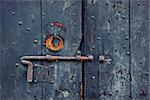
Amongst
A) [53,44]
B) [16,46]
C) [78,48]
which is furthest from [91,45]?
[16,46]

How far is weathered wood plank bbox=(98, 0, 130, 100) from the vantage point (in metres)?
1.73

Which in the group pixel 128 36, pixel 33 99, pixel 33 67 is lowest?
pixel 33 99

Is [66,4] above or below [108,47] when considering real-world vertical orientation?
above

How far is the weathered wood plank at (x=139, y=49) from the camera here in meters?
1.74

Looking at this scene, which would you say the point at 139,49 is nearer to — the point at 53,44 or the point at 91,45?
the point at 91,45

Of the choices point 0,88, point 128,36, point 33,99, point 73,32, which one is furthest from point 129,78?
point 0,88

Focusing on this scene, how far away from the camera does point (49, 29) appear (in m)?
1.71

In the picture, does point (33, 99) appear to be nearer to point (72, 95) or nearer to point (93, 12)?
point (72, 95)

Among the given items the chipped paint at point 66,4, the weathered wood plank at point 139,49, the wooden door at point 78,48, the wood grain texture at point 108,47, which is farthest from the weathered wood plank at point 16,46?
the weathered wood plank at point 139,49

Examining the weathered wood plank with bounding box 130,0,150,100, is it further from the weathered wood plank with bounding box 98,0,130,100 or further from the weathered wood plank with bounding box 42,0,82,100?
the weathered wood plank with bounding box 42,0,82,100

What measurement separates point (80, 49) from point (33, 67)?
0.70 feet

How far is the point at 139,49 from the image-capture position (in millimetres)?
1741

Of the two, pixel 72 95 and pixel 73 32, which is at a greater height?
pixel 73 32

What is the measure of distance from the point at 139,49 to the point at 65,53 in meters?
0.32
